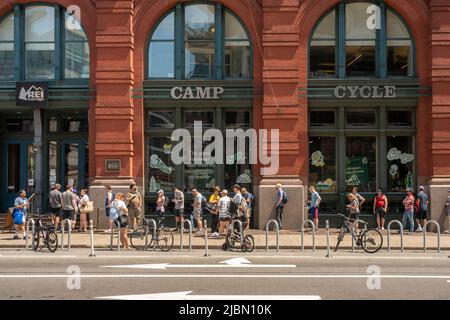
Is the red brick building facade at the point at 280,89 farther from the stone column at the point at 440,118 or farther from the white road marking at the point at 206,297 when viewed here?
the white road marking at the point at 206,297

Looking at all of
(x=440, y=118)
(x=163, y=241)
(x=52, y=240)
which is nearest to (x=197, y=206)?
(x=163, y=241)

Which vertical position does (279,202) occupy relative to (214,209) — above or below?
above

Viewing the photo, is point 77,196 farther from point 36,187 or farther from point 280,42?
point 280,42

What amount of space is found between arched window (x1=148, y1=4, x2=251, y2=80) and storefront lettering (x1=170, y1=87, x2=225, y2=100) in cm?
73

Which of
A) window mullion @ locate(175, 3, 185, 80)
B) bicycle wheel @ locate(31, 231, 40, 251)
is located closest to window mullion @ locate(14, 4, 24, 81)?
window mullion @ locate(175, 3, 185, 80)

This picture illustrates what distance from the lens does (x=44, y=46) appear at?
25.2 m

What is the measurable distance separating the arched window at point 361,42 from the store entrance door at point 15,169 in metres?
12.9

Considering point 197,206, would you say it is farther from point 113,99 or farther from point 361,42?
point 361,42

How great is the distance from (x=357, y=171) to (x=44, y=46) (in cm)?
1421

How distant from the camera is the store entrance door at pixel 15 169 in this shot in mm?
26047

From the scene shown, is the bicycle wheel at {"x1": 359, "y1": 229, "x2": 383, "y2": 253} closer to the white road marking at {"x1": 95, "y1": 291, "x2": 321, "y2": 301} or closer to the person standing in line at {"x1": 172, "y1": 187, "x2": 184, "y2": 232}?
the white road marking at {"x1": 95, "y1": 291, "x2": 321, "y2": 301}

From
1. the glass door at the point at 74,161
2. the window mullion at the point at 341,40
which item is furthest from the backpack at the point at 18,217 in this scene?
the window mullion at the point at 341,40

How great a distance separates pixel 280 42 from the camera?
2391 centimetres
